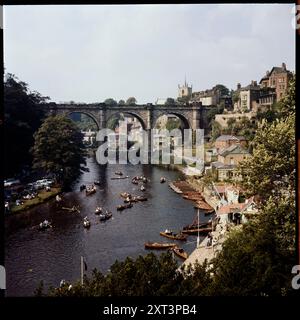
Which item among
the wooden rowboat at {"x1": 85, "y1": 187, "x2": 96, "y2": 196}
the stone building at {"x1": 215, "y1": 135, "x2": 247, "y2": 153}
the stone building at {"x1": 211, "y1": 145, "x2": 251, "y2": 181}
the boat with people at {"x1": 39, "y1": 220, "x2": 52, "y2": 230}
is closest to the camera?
the boat with people at {"x1": 39, "y1": 220, "x2": 52, "y2": 230}

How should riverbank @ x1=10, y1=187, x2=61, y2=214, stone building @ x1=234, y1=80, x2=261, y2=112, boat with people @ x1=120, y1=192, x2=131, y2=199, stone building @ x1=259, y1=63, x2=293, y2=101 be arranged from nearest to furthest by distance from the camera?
riverbank @ x1=10, y1=187, x2=61, y2=214 < boat with people @ x1=120, y1=192, x2=131, y2=199 < stone building @ x1=259, y1=63, x2=293, y2=101 < stone building @ x1=234, y1=80, x2=261, y2=112

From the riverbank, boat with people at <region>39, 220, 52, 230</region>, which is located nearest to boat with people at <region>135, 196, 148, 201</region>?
the riverbank

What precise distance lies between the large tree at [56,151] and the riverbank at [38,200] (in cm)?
97

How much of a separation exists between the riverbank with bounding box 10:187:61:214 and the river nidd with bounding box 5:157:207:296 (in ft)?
0.94

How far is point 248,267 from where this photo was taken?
5941 mm


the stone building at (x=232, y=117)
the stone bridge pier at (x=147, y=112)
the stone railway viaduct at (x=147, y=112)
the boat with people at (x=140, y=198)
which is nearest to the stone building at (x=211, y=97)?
the stone railway viaduct at (x=147, y=112)

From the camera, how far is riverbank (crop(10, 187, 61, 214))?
17.9 metres

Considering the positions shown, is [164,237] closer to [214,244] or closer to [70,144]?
[214,244]

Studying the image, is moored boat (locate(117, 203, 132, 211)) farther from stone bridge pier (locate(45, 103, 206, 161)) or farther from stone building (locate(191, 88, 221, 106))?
stone building (locate(191, 88, 221, 106))

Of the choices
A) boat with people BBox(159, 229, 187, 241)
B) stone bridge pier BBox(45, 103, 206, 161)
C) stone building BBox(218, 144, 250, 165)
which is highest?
stone bridge pier BBox(45, 103, 206, 161)

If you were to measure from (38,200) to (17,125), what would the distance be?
4.49 metres

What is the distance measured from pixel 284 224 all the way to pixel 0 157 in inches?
175
